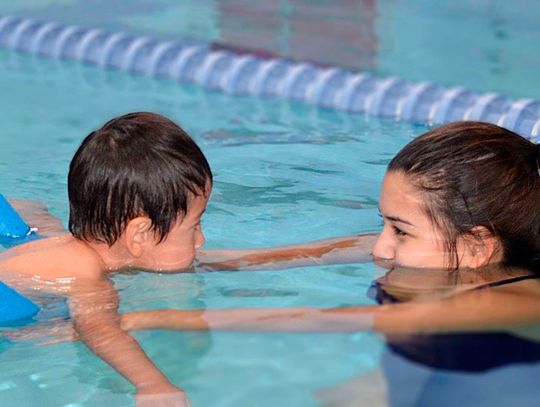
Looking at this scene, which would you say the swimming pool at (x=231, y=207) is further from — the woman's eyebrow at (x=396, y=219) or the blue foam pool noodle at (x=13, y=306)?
the woman's eyebrow at (x=396, y=219)

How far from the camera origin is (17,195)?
4086 mm

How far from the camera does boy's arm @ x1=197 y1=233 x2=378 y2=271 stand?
10.8 feet

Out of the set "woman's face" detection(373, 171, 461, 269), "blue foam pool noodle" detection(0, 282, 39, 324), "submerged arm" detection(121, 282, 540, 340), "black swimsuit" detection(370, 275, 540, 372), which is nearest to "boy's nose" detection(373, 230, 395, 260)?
"woman's face" detection(373, 171, 461, 269)

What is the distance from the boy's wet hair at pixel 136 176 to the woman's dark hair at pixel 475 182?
60 cm

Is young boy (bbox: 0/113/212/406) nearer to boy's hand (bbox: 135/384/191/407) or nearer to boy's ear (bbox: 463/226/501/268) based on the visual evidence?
boy's hand (bbox: 135/384/191/407)

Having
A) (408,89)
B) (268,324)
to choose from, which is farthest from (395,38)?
(268,324)

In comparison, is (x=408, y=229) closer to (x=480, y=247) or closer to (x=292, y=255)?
(x=480, y=247)

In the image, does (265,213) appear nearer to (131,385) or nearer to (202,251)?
(202,251)

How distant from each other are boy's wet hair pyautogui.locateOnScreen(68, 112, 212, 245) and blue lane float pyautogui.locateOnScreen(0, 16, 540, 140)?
7.64ft

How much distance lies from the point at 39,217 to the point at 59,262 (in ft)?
2.36

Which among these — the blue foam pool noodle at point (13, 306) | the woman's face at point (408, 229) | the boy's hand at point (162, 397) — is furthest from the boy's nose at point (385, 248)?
the blue foam pool noodle at point (13, 306)

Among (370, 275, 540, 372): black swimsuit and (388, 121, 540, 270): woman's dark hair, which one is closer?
(370, 275, 540, 372): black swimsuit

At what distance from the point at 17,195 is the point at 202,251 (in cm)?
103

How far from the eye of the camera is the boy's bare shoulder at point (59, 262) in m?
3.05
